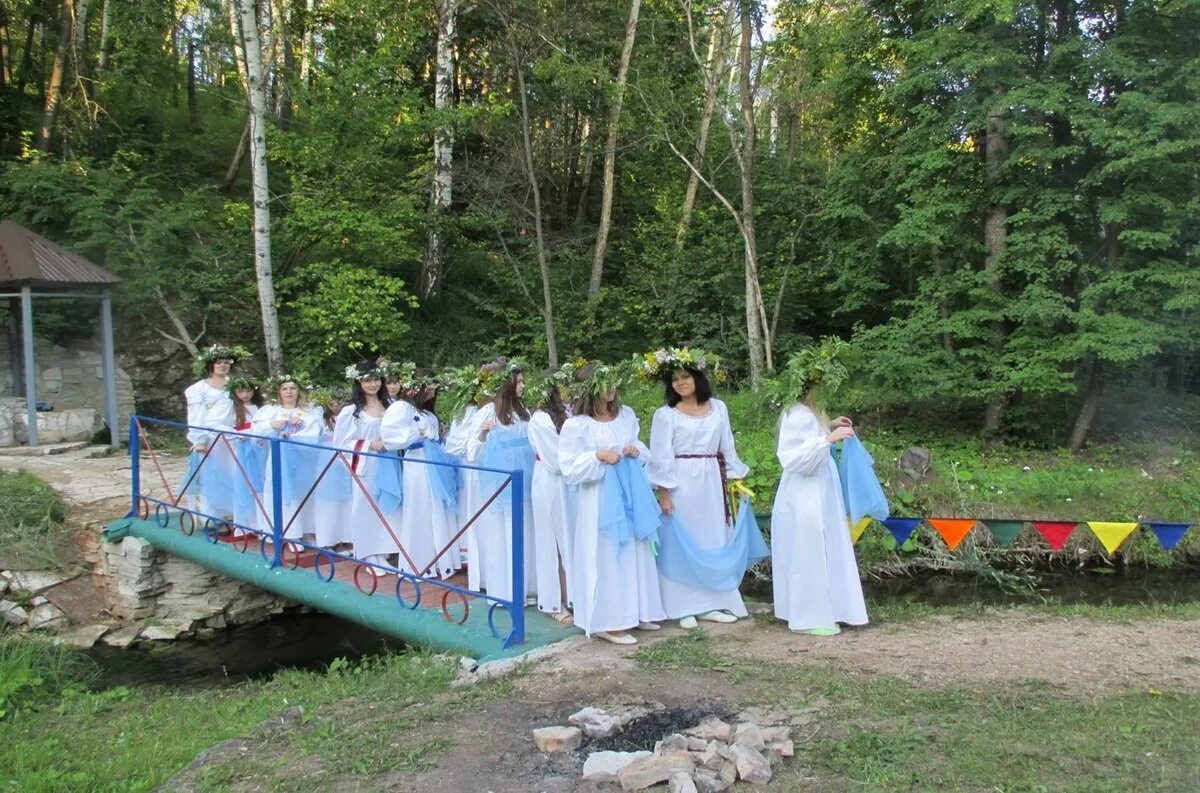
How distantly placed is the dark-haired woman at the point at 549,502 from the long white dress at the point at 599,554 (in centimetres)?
27

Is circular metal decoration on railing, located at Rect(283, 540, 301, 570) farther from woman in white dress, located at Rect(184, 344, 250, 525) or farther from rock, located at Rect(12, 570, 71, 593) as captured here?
rock, located at Rect(12, 570, 71, 593)

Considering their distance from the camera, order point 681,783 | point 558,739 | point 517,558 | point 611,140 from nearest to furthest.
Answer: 1. point 681,783
2. point 558,739
3. point 517,558
4. point 611,140

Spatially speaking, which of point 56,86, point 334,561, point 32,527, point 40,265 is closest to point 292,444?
point 334,561

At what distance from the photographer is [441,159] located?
664 inches

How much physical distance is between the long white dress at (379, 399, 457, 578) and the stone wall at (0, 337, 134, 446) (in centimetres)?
853

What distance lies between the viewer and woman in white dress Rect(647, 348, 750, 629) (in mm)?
6020

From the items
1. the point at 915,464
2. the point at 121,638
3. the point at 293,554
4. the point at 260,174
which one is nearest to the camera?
the point at 293,554

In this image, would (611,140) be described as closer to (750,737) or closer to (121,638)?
(121,638)

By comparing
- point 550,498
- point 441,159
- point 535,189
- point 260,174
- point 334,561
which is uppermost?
point 441,159

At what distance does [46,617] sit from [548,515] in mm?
5912

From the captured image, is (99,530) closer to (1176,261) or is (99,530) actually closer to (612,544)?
(612,544)

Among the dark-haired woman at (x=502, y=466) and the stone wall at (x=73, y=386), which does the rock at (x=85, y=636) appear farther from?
the stone wall at (x=73, y=386)

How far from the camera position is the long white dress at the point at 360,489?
7703mm

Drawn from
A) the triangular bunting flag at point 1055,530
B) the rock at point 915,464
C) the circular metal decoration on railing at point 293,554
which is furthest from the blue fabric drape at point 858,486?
the rock at point 915,464
